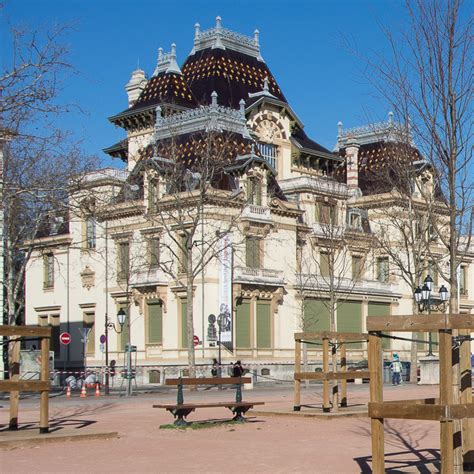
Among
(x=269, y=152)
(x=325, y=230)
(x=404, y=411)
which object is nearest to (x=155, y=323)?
(x=325, y=230)

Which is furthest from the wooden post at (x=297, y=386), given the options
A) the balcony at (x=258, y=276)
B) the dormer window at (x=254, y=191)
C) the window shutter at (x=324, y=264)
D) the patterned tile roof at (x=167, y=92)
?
the patterned tile roof at (x=167, y=92)

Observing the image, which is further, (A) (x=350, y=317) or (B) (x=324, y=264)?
(A) (x=350, y=317)

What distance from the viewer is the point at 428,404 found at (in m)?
11.0

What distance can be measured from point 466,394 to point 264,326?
4614 centimetres

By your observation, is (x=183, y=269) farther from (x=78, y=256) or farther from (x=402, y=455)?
(x=402, y=455)

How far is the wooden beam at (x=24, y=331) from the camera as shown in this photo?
15.8 meters

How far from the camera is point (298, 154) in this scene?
67.6 meters

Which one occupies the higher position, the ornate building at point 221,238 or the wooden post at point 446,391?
the ornate building at point 221,238

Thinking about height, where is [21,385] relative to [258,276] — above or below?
below

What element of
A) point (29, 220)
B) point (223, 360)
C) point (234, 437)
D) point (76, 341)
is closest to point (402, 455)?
point (234, 437)

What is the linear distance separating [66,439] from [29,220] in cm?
2933

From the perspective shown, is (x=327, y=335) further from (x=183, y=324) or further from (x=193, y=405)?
(x=183, y=324)

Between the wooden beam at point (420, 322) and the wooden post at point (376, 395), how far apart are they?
173mm

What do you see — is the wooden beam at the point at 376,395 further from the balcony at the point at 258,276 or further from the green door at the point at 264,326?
the green door at the point at 264,326
